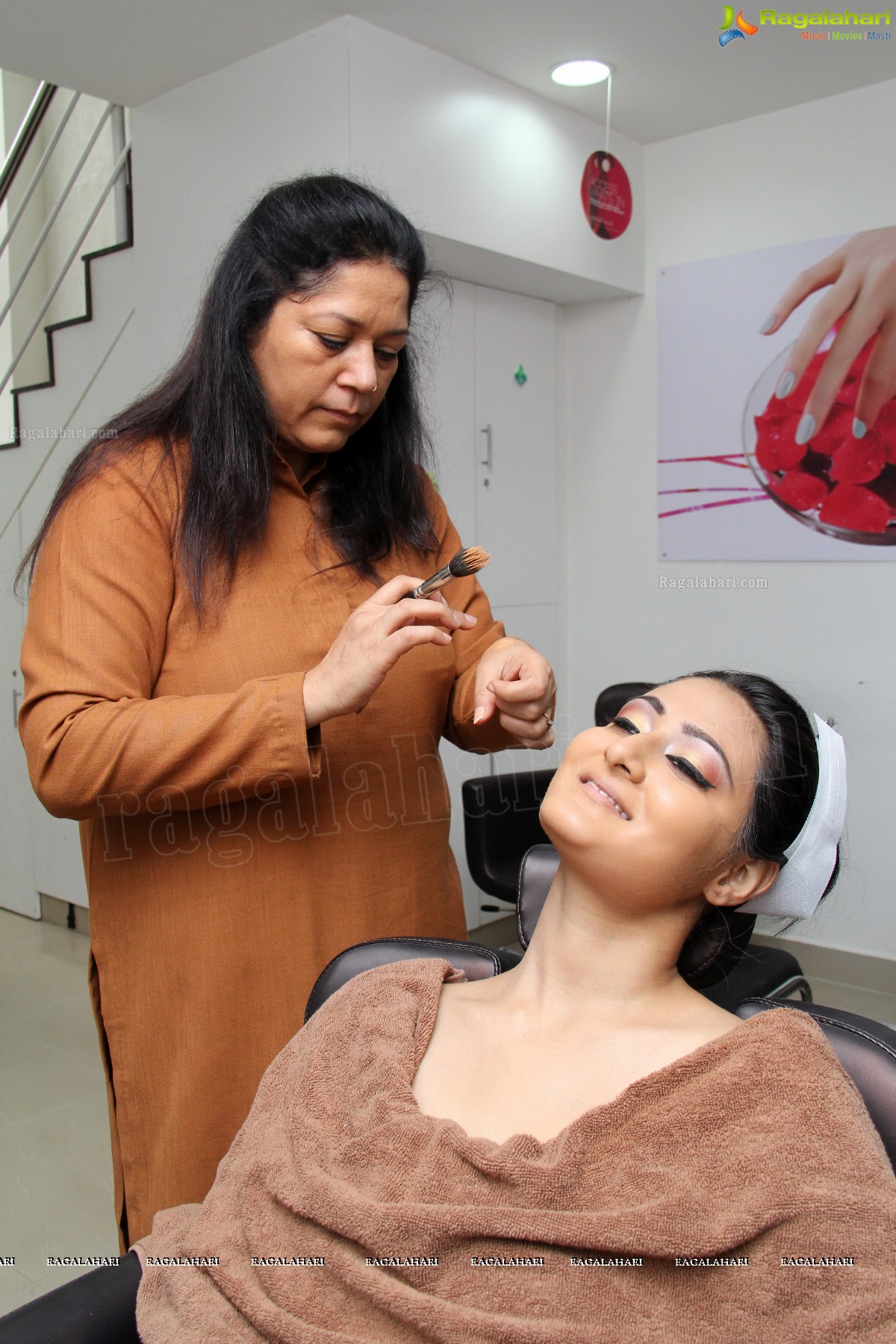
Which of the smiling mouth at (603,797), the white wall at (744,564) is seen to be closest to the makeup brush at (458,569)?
the smiling mouth at (603,797)

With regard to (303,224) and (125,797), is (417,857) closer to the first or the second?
(125,797)

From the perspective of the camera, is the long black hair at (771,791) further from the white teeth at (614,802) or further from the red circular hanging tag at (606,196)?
the red circular hanging tag at (606,196)

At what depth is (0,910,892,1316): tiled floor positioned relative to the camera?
2250 millimetres

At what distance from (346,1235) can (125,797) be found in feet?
1.73

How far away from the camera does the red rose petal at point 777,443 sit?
3.47 metres

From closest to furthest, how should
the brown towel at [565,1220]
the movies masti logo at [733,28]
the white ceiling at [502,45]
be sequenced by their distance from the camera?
the brown towel at [565,1220] → the white ceiling at [502,45] → the movies masti logo at [733,28]

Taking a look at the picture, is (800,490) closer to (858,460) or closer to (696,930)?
(858,460)

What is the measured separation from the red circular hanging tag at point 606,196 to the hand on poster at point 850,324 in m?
0.61

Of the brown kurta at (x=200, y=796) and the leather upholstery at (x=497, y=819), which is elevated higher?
the brown kurta at (x=200, y=796)

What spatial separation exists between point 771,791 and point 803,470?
2453mm

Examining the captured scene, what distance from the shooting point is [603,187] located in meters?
3.56

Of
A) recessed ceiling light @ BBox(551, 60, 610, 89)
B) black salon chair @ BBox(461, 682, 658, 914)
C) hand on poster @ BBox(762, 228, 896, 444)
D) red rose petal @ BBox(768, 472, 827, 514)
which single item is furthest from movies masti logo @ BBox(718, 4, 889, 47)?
black salon chair @ BBox(461, 682, 658, 914)

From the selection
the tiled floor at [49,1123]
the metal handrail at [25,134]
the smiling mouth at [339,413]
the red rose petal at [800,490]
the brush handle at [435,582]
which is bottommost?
the tiled floor at [49,1123]

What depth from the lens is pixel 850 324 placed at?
3318 mm
